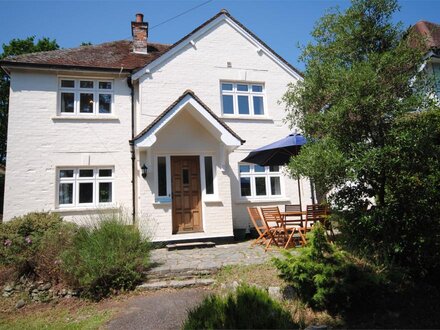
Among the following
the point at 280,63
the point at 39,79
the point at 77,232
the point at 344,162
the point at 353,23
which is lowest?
the point at 77,232

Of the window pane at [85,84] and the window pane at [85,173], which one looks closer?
the window pane at [85,173]

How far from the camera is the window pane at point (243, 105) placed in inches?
489

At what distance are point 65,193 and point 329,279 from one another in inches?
370

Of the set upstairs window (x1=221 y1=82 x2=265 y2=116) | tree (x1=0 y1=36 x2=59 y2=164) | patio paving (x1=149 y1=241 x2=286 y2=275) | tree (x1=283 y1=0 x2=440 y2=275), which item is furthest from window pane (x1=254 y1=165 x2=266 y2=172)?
tree (x1=0 y1=36 x2=59 y2=164)

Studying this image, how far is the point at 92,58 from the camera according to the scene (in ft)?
39.5

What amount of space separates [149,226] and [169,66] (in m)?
6.08

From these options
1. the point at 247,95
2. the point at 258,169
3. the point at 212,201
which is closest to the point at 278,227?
the point at 212,201

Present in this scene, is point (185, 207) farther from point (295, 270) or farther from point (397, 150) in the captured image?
point (397, 150)

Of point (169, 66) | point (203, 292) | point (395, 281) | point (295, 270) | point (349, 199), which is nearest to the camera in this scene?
point (295, 270)

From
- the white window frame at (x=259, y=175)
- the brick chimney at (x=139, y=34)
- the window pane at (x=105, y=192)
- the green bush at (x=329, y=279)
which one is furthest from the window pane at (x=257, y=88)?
the green bush at (x=329, y=279)

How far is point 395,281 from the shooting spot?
4934 mm

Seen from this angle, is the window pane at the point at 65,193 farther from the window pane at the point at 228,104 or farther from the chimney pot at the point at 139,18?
the chimney pot at the point at 139,18

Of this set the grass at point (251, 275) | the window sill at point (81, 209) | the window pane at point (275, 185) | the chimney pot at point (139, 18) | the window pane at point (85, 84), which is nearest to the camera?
the grass at point (251, 275)

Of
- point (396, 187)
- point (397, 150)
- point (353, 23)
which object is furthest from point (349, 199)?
point (353, 23)
